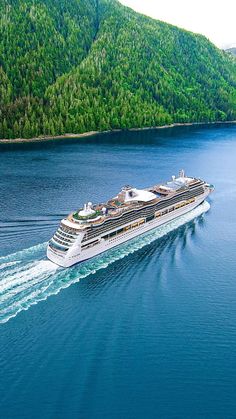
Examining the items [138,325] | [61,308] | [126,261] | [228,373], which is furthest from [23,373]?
[126,261]

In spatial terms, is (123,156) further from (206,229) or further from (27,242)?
(27,242)

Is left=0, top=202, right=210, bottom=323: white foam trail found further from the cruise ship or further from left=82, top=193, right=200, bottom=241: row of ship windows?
left=82, top=193, right=200, bottom=241: row of ship windows

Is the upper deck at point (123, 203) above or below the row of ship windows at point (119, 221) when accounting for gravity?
above

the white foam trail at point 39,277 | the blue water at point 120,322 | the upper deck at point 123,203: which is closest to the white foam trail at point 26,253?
the white foam trail at point 39,277

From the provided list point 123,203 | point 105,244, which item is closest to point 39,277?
point 105,244

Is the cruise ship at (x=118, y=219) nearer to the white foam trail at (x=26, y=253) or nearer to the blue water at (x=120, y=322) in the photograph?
the blue water at (x=120, y=322)

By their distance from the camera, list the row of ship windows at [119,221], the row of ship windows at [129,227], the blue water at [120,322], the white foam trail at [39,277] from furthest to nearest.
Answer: the row of ship windows at [129,227]
the row of ship windows at [119,221]
the white foam trail at [39,277]
the blue water at [120,322]
